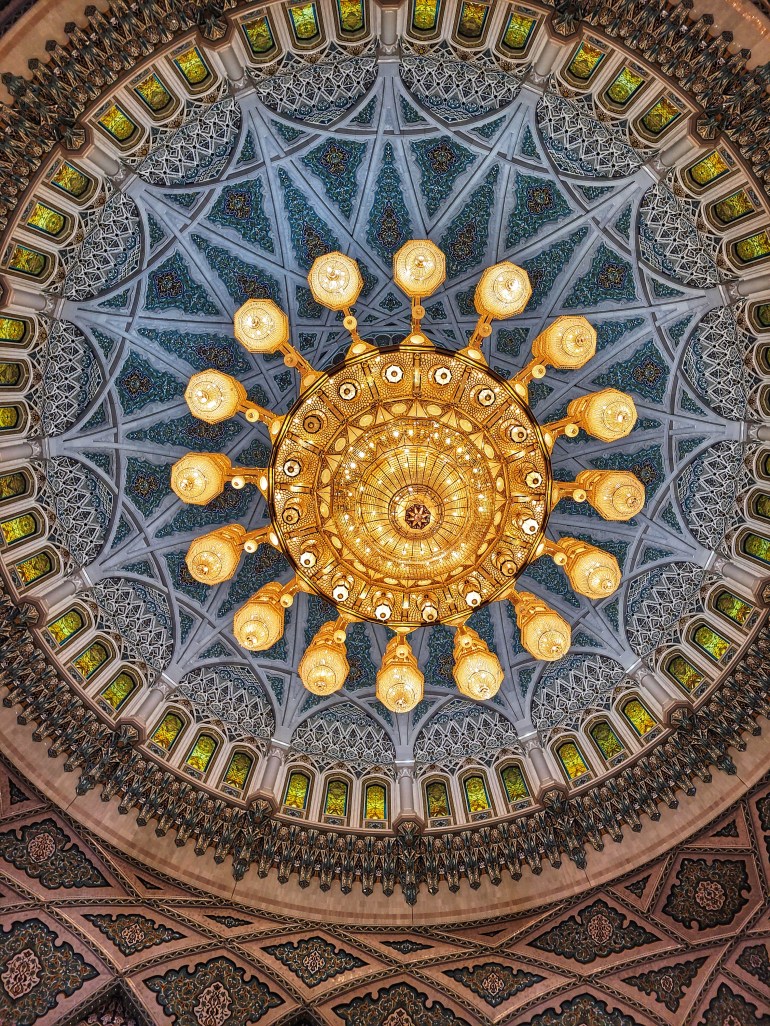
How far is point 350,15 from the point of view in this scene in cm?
1077

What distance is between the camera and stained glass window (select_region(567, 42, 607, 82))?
10414 mm

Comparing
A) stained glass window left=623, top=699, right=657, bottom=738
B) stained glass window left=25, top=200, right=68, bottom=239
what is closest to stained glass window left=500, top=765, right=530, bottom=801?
stained glass window left=623, top=699, right=657, bottom=738

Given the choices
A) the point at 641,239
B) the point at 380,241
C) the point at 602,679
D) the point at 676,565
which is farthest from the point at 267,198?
the point at 602,679

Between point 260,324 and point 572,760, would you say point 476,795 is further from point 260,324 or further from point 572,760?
point 260,324

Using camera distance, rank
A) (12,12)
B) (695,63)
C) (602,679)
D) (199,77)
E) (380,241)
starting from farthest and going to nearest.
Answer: (602,679), (380,241), (199,77), (695,63), (12,12)

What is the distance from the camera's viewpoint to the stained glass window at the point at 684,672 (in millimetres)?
13670

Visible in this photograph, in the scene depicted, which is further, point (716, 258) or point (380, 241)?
point (380, 241)

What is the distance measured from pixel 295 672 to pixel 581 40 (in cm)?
1344

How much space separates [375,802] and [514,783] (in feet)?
10.3

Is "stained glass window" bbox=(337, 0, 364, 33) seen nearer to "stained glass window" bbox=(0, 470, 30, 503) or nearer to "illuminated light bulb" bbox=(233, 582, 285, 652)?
"illuminated light bulb" bbox=(233, 582, 285, 652)

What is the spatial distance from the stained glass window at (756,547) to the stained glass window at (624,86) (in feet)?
27.2

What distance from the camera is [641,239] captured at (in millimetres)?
12992

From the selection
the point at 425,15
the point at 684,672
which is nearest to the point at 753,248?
the point at 425,15

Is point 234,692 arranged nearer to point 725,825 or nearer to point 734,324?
point 725,825
